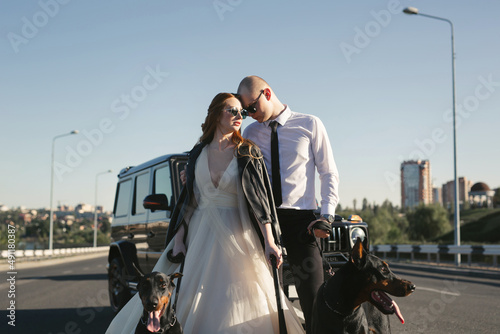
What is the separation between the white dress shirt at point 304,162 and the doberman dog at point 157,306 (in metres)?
1.03

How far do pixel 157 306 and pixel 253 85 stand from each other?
170cm

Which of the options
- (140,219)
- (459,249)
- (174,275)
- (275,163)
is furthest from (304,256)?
(459,249)

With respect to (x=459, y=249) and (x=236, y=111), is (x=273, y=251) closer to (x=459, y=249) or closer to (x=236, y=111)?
(x=236, y=111)

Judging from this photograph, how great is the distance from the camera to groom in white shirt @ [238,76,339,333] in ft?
12.4

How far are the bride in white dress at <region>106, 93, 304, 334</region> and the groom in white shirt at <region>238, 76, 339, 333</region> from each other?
4.9 inches

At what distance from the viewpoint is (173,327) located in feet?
11.9

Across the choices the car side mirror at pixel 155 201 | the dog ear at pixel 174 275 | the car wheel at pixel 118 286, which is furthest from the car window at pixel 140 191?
the dog ear at pixel 174 275

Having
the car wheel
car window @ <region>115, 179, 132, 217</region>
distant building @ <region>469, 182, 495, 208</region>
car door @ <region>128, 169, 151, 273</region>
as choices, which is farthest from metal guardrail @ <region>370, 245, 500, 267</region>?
distant building @ <region>469, 182, 495, 208</region>

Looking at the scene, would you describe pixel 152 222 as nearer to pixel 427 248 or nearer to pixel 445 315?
pixel 445 315

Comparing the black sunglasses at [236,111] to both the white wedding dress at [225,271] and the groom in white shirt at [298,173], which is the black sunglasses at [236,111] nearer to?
the groom in white shirt at [298,173]

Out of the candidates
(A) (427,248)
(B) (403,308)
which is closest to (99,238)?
(A) (427,248)

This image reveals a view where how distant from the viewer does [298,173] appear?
383 cm

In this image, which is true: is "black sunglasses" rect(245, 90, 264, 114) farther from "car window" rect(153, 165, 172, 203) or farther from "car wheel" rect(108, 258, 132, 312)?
"car wheel" rect(108, 258, 132, 312)

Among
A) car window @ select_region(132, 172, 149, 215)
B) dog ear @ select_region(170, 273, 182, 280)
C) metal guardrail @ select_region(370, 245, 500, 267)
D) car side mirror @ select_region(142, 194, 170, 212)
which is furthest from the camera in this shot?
metal guardrail @ select_region(370, 245, 500, 267)
